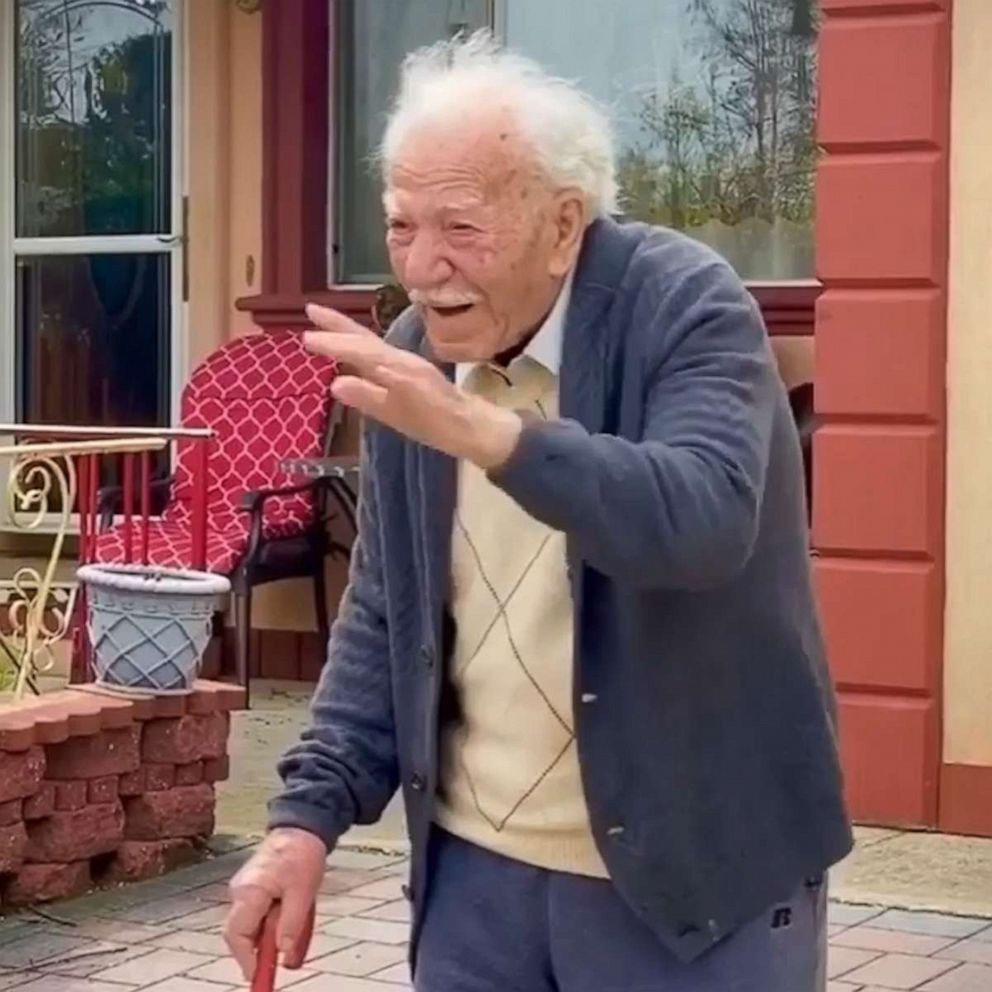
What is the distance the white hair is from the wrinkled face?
17 mm

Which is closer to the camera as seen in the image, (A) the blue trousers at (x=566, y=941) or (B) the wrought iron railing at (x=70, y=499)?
(A) the blue trousers at (x=566, y=941)

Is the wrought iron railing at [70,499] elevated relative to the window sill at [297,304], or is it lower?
lower

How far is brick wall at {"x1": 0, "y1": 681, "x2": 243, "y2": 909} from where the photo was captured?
580 cm

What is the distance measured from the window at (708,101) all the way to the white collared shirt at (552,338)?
218 inches

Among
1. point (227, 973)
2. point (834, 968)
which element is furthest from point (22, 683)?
point (834, 968)

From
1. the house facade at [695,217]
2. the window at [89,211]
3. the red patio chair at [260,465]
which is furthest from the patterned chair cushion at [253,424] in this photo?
the window at [89,211]

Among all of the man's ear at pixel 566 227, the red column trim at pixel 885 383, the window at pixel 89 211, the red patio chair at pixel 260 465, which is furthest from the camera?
the window at pixel 89 211

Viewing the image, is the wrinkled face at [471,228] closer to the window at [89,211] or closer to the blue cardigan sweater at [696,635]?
the blue cardigan sweater at [696,635]

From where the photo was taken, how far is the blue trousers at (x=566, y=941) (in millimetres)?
2549

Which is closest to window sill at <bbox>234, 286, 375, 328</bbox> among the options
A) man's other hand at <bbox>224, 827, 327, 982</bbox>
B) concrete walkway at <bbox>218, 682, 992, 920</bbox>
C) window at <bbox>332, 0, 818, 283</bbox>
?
window at <bbox>332, 0, 818, 283</bbox>

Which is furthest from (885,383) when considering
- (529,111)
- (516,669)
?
(529,111)

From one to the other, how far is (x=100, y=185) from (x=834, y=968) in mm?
5472

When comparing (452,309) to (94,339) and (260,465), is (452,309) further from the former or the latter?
(94,339)

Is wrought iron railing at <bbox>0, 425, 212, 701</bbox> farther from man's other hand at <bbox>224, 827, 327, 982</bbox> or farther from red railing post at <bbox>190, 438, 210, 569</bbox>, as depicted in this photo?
man's other hand at <bbox>224, 827, 327, 982</bbox>
